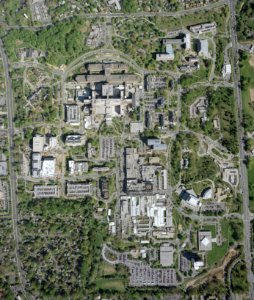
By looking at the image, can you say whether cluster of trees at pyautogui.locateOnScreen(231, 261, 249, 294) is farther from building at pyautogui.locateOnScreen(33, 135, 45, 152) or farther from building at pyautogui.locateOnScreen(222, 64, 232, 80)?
building at pyautogui.locateOnScreen(33, 135, 45, 152)

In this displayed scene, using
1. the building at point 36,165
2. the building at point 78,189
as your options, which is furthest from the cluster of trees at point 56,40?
the building at point 78,189

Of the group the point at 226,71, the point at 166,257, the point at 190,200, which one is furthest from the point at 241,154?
the point at 166,257

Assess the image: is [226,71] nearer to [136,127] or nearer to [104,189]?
[136,127]

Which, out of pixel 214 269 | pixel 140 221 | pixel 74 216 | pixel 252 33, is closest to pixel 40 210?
pixel 74 216

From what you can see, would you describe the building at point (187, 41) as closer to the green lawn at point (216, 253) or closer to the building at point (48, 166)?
the building at point (48, 166)

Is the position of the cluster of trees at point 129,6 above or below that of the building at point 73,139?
above
